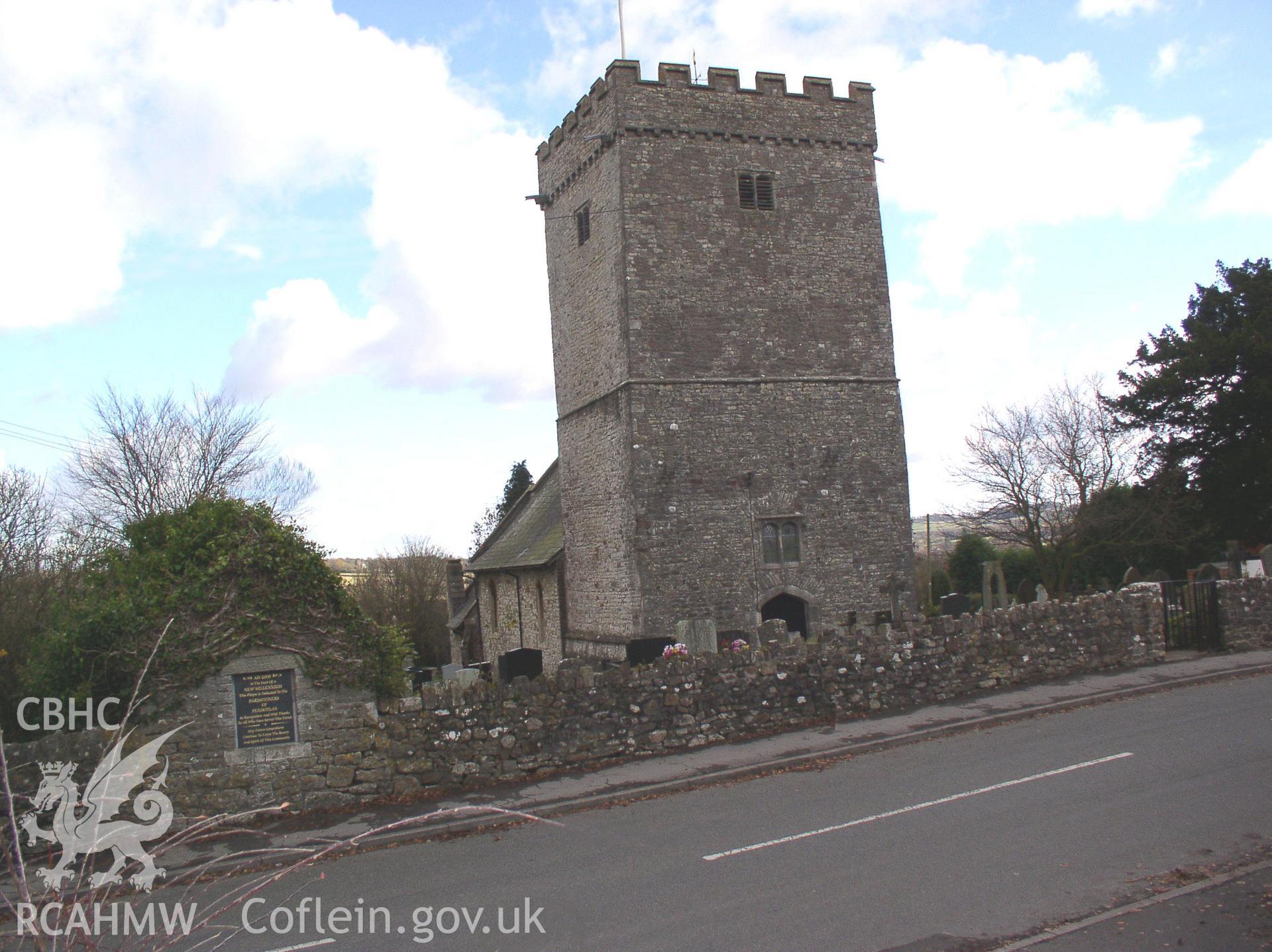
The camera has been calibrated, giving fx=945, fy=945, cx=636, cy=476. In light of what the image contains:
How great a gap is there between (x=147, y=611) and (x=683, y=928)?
7.00m

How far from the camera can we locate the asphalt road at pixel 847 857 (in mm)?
7164

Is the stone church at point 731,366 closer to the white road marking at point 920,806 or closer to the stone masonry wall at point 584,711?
the stone masonry wall at point 584,711

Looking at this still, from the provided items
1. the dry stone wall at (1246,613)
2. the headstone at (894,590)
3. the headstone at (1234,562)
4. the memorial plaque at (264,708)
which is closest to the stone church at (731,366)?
the headstone at (894,590)

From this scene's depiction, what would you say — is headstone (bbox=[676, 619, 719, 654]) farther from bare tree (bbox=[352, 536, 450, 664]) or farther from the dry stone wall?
bare tree (bbox=[352, 536, 450, 664])

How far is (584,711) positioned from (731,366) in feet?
35.8

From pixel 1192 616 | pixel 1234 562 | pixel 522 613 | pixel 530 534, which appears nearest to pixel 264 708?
pixel 522 613

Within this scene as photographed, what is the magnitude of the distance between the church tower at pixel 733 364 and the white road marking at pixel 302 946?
13098 mm

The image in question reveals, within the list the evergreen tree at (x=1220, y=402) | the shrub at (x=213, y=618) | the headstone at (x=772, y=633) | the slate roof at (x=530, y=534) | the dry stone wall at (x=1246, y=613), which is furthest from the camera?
the evergreen tree at (x=1220, y=402)

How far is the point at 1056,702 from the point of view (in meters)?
15.1

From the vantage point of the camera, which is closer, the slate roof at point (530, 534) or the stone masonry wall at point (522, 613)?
the stone masonry wall at point (522, 613)

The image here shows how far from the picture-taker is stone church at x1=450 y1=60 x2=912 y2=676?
21.0 m

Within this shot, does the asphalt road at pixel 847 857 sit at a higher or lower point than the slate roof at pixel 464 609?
lower

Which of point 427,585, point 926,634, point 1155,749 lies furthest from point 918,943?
point 427,585

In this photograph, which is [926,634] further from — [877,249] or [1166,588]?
[877,249]
